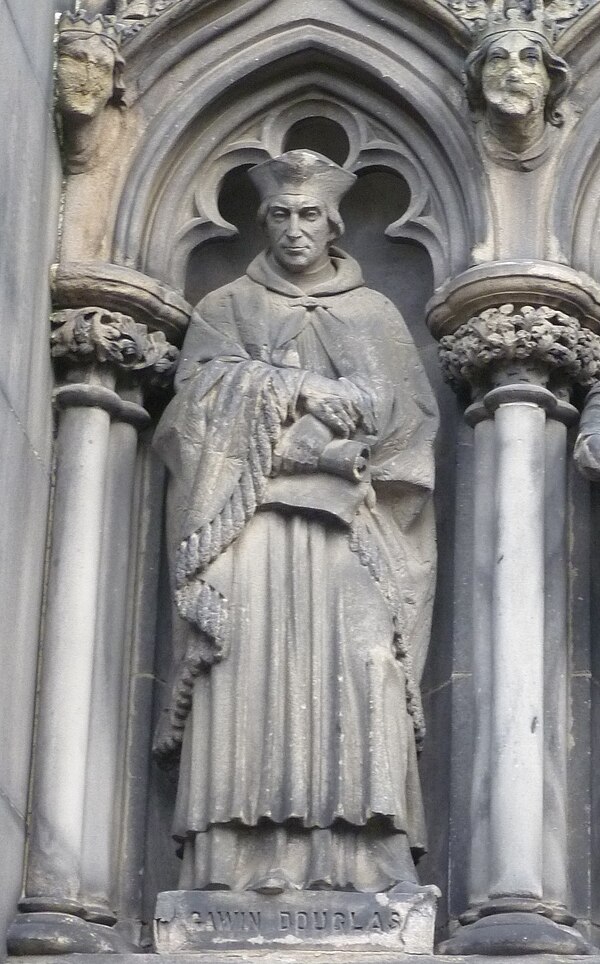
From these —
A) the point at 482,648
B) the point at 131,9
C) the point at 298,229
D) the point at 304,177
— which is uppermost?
the point at 131,9

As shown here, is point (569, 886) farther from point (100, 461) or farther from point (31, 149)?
point (31, 149)

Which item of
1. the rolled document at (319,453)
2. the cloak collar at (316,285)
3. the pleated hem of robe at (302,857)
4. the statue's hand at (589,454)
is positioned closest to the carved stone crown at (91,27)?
the cloak collar at (316,285)

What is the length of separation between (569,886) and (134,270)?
8.41 feet

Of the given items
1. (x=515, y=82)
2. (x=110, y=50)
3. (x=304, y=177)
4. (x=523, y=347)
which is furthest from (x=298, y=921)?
(x=110, y=50)

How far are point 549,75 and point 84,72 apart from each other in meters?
1.60

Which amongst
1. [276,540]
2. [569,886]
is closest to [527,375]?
[276,540]

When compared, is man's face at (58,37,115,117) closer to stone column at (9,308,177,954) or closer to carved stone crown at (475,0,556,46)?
stone column at (9,308,177,954)

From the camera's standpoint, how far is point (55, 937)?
907 cm

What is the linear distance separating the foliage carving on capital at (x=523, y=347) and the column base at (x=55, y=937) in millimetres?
2264

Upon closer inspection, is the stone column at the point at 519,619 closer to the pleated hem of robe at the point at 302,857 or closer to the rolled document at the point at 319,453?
the pleated hem of robe at the point at 302,857

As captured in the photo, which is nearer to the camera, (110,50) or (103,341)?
(103,341)

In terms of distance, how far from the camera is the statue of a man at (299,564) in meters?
9.25

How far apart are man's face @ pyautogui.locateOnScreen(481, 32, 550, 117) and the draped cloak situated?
80cm

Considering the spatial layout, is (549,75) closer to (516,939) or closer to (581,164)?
(581,164)
